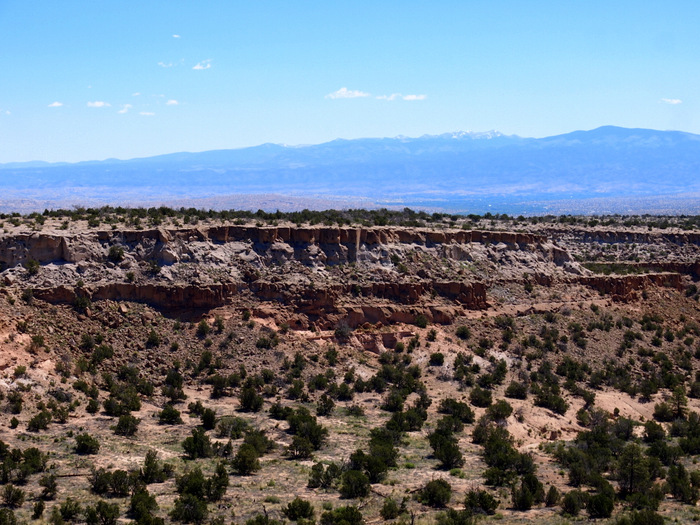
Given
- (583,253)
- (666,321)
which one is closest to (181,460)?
(666,321)

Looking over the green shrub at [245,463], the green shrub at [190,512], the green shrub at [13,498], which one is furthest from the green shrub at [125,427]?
the green shrub at [190,512]

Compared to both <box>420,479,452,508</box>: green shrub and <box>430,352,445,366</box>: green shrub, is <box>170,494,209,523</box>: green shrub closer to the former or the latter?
<box>420,479,452,508</box>: green shrub

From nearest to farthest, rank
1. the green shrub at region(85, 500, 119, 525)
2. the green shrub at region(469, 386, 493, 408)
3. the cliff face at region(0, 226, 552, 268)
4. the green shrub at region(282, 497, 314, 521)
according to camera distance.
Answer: the green shrub at region(85, 500, 119, 525) < the green shrub at region(282, 497, 314, 521) < the green shrub at region(469, 386, 493, 408) < the cliff face at region(0, 226, 552, 268)

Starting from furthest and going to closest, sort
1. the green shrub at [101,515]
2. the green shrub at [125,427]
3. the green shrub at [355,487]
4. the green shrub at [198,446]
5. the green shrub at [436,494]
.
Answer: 1. the green shrub at [125,427]
2. the green shrub at [198,446]
3. the green shrub at [355,487]
4. the green shrub at [436,494]
5. the green shrub at [101,515]

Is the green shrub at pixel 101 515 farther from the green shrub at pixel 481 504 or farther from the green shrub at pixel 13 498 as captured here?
the green shrub at pixel 481 504

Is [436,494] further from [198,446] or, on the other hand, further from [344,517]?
[198,446]

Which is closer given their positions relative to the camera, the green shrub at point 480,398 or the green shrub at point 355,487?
the green shrub at point 355,487

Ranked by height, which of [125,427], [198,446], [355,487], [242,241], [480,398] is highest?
[242,241]

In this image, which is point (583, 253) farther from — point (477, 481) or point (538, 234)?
point (477, 481)

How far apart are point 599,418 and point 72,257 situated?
24.5m

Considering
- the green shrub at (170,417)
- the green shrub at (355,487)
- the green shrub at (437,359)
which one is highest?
the green shrub at (437,359)

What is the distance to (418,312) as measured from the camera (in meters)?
39.1

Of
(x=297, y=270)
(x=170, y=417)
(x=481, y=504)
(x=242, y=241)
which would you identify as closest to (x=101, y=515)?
(x=170, y=417)

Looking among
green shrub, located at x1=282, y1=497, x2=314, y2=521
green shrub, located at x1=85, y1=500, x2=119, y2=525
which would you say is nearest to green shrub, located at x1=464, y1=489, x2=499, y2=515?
green shrub, located at x1=282, y1=497, x2=314, y2=521
